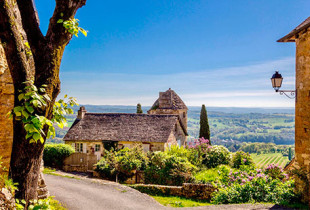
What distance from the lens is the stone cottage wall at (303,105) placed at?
9.30m

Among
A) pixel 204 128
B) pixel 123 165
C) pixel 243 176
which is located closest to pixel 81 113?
pixel 123 165

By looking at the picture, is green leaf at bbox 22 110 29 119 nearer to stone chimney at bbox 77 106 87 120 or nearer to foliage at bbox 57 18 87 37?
foliage at bbox 57 18 87 37

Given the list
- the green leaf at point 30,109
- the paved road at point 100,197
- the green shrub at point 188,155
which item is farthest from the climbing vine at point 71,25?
the green shrub at point 188,155

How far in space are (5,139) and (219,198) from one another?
28.7ft

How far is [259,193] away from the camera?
33.4 ft

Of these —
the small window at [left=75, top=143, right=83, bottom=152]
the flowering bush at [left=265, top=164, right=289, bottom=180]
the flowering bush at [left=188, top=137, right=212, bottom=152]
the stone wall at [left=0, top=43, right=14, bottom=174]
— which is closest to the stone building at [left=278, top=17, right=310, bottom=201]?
the flowering bush at [left=265, top=164, right=289, bottom=180]

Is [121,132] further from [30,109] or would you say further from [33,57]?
[30,109]

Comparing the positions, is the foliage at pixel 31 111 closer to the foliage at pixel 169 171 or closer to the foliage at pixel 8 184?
the foliage at pixel 8 184

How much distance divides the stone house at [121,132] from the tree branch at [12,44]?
774 inches

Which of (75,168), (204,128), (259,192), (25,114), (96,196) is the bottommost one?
(75,168)

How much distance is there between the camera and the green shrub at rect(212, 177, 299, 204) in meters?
9.84

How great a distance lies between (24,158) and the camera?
4.02 m

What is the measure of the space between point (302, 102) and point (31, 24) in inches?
389

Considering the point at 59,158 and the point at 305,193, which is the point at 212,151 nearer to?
the point at 305,193
